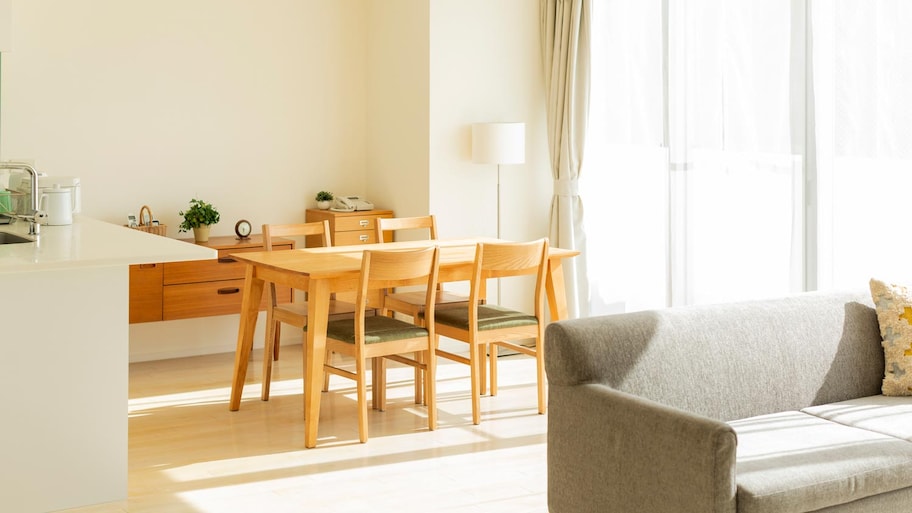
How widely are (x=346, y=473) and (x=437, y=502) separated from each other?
537 mm

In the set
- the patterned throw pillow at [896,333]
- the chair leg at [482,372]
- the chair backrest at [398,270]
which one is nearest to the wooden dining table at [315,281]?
the chair backrest at [398,270]

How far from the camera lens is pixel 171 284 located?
244 inches

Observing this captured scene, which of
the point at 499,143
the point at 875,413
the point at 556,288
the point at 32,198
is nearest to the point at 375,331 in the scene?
the point at 556,288

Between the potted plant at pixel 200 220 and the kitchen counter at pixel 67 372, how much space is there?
229cm

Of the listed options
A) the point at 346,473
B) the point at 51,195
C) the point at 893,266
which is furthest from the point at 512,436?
the point at 51,195

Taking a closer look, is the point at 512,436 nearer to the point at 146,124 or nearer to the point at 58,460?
the point at 58,460

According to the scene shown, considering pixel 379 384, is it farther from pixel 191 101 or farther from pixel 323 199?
pixel 191 101

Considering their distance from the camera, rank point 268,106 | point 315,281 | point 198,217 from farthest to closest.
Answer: point 268,106, point 198,217, point 315,281

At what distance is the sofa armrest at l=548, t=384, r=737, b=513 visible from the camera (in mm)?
2914

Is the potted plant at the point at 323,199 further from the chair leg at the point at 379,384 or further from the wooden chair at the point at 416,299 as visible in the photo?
the chair leg at the point at 379,384

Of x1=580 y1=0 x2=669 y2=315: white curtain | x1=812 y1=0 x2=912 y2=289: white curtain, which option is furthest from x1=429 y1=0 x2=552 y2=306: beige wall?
x1=812 y1=0 x2=912 y2=289: white curtain

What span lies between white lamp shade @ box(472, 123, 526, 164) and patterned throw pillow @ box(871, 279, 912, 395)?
291 centimetres

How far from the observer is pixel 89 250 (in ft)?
12.8

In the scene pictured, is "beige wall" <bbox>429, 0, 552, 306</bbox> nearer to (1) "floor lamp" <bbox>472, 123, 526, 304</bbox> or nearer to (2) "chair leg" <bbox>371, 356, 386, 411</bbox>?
(1) "floor lamp" <bbox>472, 123, 526, 304</bbox>
